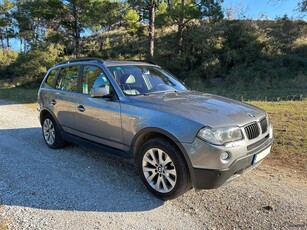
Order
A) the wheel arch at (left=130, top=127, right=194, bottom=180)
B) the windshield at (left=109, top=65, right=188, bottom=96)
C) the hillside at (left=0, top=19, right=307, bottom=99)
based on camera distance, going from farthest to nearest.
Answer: the hillside at (left=0, top=19, right=307, bottom=99)
the windshield at (left=109, top=65, right=188, bottom=96)
the wheel arch at (left=130, top=127, right=194, bottom=180)

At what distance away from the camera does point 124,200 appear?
12.2 feet

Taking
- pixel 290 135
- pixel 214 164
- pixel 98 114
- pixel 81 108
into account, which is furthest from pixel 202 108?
pixel 290 135

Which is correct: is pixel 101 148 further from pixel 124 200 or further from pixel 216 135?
pixel 216 135

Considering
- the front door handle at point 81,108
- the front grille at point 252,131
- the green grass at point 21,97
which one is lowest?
the green grass at point 21,97

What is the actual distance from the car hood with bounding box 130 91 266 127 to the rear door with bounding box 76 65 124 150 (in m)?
0.43

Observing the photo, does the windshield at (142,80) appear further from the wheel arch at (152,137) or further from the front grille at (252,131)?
the front grille at (252,131)

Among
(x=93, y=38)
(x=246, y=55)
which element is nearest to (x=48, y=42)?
(x=93, y=38)

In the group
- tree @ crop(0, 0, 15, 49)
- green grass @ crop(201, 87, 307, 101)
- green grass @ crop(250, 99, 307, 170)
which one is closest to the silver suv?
green grass @ crop(250, 99, 307, 170)

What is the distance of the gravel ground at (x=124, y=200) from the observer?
3225mm

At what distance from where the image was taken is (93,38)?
34.4 m

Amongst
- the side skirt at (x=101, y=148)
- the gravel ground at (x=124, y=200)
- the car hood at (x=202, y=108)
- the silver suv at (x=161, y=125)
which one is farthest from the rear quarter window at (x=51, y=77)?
the car hood at (x=202, y=108)

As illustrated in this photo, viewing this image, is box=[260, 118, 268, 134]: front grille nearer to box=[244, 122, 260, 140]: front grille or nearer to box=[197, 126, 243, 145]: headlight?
box=[244, 122, 260, 140]: front grille

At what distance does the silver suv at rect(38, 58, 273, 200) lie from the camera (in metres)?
3.29

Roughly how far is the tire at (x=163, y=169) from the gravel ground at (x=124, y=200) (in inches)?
6.8
